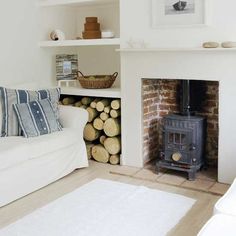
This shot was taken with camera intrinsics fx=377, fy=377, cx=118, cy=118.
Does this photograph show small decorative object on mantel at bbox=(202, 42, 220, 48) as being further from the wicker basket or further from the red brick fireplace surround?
Result: the wicker basket

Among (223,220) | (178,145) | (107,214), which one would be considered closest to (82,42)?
(178,145)

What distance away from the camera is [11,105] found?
11.7ft

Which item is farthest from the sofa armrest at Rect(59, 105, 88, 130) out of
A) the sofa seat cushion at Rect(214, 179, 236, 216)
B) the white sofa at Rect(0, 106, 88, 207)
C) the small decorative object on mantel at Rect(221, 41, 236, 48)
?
the sofa seat cushion at Rect(214, 179, 236, 216)

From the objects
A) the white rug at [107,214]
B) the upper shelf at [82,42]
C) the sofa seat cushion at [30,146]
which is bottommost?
the white rug at [107,214]

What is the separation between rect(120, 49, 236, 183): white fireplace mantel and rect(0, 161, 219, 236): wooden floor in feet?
1.20

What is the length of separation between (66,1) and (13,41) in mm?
731

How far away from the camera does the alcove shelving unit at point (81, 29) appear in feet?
14.1

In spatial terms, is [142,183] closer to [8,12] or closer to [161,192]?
[161,192]

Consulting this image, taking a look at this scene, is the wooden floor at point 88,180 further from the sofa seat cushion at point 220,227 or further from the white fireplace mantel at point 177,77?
the sofa seat cushion at point 220,227

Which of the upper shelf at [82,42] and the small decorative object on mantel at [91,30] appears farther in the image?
the small decorative object on mantel at [91,30]

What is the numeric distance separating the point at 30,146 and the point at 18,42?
4.94 ft

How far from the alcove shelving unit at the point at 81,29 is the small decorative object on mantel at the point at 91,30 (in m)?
0.14

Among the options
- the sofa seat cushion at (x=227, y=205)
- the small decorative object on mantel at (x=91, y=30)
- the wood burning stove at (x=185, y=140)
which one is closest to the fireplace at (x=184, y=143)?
the wood burning stove at (x=185, y=140)

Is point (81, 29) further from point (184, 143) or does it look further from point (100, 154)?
point (184, 143)
